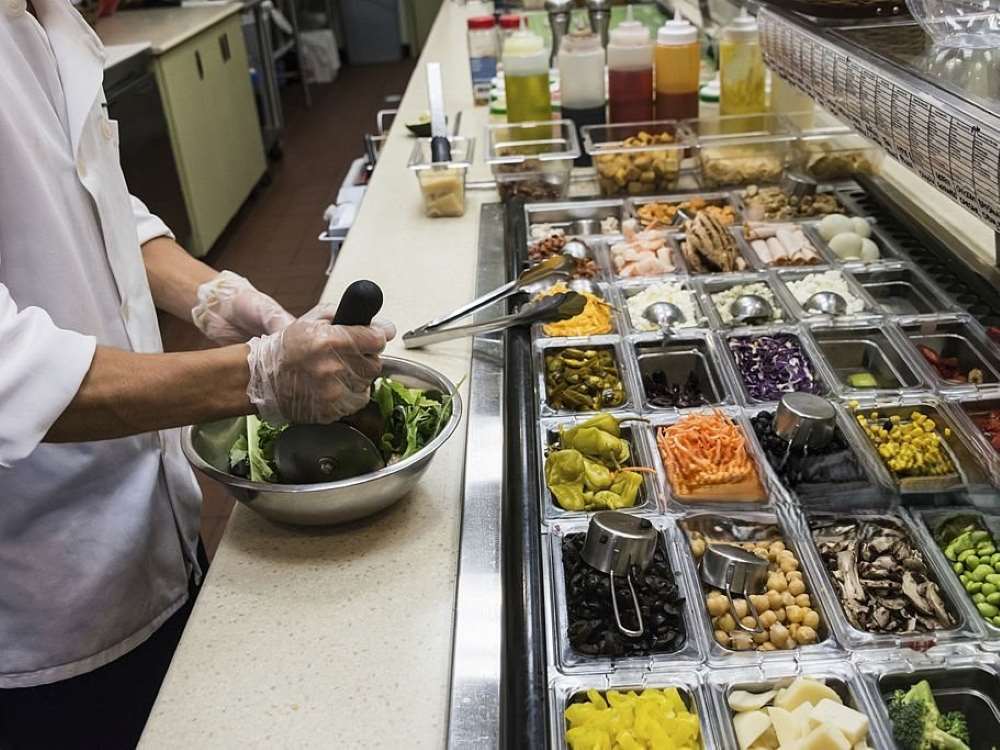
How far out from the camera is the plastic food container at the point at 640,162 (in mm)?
2164

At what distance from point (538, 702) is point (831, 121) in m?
2.01

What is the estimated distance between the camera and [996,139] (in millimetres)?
931

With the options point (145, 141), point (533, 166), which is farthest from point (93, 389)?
point (145, 141)

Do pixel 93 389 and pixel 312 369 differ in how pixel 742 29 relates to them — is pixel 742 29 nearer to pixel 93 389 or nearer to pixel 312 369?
pixel 312 369

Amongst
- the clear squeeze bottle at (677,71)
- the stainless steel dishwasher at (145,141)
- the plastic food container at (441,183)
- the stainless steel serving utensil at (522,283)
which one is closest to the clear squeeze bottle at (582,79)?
the clear squeeze bottle at (677,71)

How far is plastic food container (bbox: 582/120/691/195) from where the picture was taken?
2.16 meters

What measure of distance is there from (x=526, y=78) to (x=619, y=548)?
5.68 feet

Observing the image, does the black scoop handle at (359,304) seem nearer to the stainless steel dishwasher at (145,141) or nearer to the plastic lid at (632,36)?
the plastic lid at (632,36)

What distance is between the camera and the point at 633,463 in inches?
49.6

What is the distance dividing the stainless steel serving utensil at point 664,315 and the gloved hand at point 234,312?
25.9 inches

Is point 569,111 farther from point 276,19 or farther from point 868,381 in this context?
point 276,19

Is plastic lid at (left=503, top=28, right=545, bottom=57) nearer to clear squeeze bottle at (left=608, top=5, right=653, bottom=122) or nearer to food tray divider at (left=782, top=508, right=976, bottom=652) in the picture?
clear squeeze bottle at (left=608, top=5, right=653, bottom=122)

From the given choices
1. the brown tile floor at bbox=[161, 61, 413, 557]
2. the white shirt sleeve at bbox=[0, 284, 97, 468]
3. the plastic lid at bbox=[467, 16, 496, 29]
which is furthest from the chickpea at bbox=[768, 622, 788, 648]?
the plastic lid at bbox=[467, 16, 496, 29]

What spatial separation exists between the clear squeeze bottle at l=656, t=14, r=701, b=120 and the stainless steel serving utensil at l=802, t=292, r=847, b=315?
997mm
